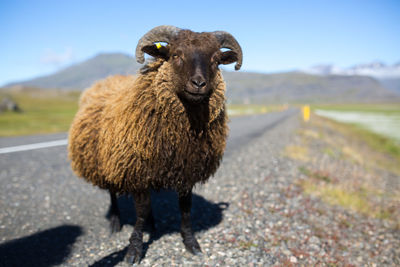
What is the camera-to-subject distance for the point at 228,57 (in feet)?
15.3

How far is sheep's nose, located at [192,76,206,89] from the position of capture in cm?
373

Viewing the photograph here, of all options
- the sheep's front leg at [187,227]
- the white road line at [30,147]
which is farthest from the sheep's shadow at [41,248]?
the white road line at [30,147]

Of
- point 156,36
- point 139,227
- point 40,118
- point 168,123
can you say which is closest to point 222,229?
point 139,227

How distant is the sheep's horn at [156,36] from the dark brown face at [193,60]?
9 centimetres

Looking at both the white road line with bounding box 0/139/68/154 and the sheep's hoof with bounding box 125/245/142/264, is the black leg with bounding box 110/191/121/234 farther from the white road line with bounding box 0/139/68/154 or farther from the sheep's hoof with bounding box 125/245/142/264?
the white road line with bounding box 0/139/68/154

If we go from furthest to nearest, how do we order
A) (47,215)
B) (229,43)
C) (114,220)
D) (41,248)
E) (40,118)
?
(40,118), (47,215), (114,220), (41,248), (229,43)

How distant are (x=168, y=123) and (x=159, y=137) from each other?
266 millimetres

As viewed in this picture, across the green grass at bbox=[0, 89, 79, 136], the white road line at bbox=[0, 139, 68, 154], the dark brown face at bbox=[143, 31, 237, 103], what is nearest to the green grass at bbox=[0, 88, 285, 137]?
the green grass at bbox=[0, 89, 79, 136]

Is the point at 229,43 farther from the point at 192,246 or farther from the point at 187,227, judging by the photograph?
the point at 192,246

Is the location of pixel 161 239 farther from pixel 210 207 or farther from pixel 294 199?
pixel 294 199

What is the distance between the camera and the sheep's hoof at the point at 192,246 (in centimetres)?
475

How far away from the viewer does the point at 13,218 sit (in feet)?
19.1

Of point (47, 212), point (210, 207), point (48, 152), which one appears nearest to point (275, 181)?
point (210, 207)

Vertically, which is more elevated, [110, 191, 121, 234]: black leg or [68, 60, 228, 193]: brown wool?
[68, 60, 228, 193]: brown wool
